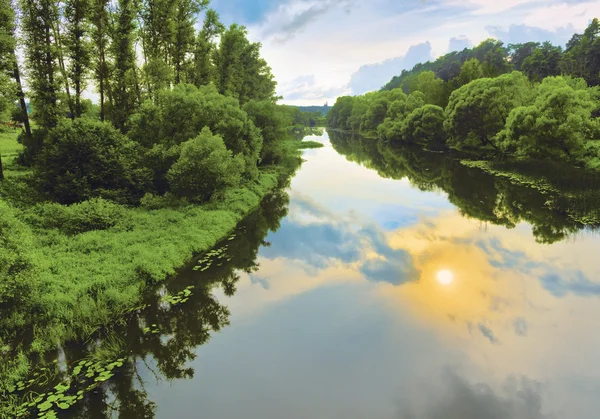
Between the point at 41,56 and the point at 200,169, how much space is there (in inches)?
687

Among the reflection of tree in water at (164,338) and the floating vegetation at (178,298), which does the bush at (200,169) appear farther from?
the floating vegetation at (178,298)

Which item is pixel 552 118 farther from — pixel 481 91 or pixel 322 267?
pixel 322 267

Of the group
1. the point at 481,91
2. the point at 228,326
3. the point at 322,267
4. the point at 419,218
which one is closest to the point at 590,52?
the point at 481,91

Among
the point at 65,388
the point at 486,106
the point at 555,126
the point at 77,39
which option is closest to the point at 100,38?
the point at 77,39

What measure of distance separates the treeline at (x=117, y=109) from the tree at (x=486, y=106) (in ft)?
129

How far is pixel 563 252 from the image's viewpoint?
832 inches

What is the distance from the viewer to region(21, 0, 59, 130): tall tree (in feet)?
92.0

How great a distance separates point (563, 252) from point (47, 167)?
34710 mm

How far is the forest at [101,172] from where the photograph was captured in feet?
45.1

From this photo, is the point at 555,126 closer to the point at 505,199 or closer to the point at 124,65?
the point at 505,199

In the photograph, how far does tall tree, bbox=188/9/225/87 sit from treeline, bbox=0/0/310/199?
3817 millimetres

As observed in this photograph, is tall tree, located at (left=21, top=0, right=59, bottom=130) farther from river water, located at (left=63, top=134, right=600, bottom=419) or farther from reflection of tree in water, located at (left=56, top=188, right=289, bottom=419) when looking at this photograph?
reflection of tree in water, located at (left=56, top=188, right=289, bottom=419)

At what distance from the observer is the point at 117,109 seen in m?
36.5

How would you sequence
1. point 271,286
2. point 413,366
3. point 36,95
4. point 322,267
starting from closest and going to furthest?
point 413,366, point 271,286, point 322,267, point 36,95
